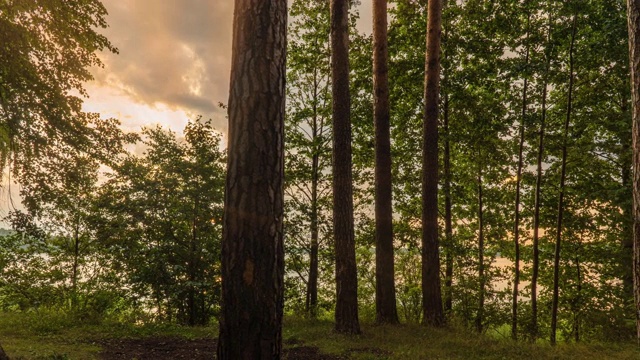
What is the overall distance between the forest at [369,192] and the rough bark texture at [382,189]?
60 mm

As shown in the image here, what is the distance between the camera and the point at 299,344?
26.9 ft

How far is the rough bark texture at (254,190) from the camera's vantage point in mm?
2762

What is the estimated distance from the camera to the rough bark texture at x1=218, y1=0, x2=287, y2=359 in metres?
2.76

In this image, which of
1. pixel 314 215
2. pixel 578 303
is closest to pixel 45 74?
pixel 314 215

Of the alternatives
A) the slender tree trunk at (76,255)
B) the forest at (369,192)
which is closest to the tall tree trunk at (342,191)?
the forest at (369,192)

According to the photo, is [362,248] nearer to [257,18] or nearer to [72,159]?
[72,159]

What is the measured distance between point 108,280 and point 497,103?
16.5 meters

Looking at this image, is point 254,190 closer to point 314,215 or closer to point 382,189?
point 382,189

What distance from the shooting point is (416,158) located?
49.9 ft

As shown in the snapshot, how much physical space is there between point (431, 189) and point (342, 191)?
3.42 meters

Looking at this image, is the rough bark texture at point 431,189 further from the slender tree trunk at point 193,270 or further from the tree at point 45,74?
the tree at point 45,74

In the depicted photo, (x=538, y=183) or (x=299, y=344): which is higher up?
(x=538, y=183)

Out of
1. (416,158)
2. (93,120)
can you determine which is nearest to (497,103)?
(416,158)

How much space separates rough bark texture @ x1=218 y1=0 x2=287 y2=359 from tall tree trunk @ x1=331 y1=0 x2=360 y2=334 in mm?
5674
